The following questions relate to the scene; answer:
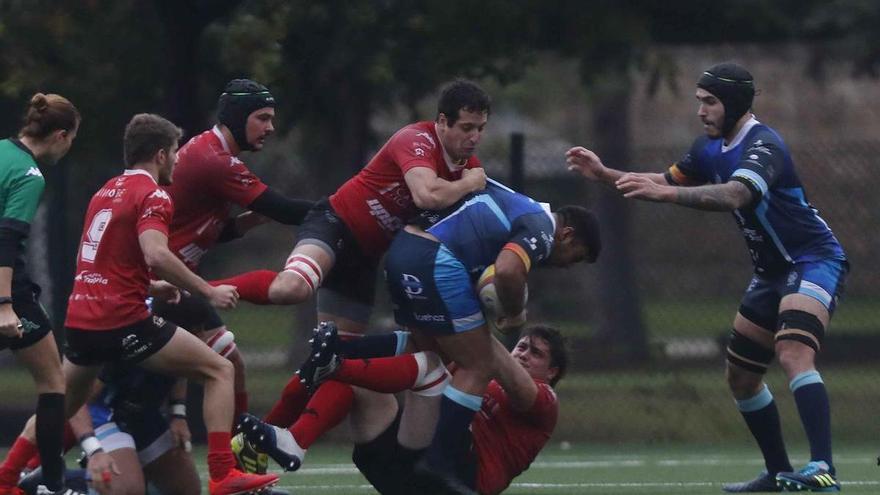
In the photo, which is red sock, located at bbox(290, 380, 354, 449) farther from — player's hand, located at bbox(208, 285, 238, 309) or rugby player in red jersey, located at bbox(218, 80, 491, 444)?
player's hand, located at bbox(208, 285, 238, 309)

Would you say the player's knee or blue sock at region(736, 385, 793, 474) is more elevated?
the player's knee

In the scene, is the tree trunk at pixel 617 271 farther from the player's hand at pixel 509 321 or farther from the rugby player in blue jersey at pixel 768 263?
the player's hand at pixel 509 321

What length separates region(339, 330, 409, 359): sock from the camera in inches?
314

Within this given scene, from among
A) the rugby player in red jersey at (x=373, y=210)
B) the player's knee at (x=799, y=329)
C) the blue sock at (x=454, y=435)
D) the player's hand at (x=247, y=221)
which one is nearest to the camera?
the blue sock at (x=454, y=435)

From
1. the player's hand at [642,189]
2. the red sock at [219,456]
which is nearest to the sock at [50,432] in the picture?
the red sock at [219,456]

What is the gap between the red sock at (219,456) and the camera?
7395 millimetres

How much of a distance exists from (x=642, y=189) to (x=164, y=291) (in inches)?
84.6

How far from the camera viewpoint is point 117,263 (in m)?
7.46

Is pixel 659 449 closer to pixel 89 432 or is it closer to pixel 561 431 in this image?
pixel 561 431

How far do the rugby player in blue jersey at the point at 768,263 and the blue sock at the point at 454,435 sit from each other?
1.25 m

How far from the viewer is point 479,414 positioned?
7.93 meters

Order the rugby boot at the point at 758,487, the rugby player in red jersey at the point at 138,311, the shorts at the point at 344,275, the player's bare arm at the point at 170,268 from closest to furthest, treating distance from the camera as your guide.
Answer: the player's bare arm at the point at 170,268, the rugby player in red jersey at the point at 138,311, the rugby boot at the point at 758,487, the shorts at the point at 344,275

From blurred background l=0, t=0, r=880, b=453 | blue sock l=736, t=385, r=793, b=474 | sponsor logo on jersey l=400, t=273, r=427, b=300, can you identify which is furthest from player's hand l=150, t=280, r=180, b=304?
blurred background l=0, t=0, r=880, b=453

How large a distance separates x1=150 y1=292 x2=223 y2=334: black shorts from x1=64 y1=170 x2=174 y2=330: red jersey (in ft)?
2.14
